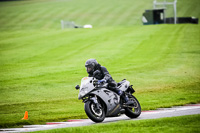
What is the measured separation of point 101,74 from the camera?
1159cm

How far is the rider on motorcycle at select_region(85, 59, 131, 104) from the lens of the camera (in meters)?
11.3

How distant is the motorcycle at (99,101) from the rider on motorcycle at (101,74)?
0.45 feet

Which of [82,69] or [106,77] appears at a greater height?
[106,77]

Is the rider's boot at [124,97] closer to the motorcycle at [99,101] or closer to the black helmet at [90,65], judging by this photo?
the motorcycle at [99,101]

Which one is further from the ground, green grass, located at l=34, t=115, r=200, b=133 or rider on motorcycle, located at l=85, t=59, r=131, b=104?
rider on motorcycle, located at l=85, t=59, r=131, b=104

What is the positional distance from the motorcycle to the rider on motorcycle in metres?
0.14

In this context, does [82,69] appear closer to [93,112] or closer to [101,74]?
[101,74]

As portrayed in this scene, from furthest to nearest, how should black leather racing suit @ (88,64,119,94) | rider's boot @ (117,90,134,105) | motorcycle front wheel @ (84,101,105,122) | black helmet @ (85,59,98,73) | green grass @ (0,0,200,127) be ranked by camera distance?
green grass @ (0,0,200,127), rider's boot @ (117,90,134,105), black leather racing suit @ (88,64,119,94), black helmet @ (85,59,98,73), motorcycle front wheel @ (84,101,105,122)

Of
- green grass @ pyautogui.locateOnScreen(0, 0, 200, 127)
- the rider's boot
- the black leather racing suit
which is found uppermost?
the black leather racing suit

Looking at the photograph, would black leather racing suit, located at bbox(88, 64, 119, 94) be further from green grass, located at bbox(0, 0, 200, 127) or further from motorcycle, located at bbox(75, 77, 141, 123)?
green grass, located at bbox(0, 0, 200, 127)

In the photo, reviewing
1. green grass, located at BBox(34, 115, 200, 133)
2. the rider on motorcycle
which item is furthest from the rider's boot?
green grass, located at BBox(34, 115, 200, 133)

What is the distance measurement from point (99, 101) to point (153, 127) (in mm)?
2007

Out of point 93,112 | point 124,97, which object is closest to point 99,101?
point 93,112

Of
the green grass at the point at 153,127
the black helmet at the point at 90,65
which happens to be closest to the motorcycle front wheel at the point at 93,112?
the green grass at the point at 153,127
